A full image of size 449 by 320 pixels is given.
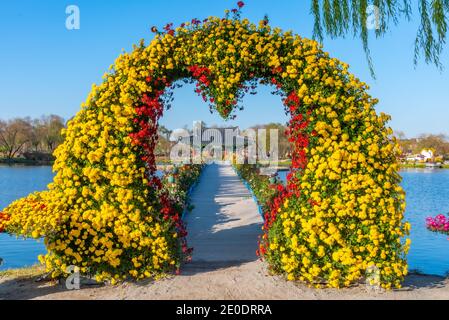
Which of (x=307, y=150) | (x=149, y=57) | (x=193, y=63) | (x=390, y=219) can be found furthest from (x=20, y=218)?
(x=390, y=219)

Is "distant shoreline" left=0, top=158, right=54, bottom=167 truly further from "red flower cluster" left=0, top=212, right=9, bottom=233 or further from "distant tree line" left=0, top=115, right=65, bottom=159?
"red flower cluster" left=0, top=212, right=9, bottom=233

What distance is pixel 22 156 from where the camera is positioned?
66188mm

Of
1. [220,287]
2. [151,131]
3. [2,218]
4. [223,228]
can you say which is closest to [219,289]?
[220,287]

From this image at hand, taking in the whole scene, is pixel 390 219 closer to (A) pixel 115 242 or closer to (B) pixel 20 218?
(A) pixel 115 242

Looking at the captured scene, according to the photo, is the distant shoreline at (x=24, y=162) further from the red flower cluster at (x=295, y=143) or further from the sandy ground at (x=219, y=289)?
the red flower cluster at (x=295, y=143)

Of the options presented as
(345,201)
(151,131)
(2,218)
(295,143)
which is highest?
(151,131)

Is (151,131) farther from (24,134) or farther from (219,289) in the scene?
(24,134)

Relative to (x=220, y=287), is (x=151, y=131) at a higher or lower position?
higher

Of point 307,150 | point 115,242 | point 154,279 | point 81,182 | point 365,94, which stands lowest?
point 154,279

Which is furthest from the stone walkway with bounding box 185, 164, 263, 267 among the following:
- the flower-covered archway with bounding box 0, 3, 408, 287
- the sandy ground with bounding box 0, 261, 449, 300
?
the flower-covered archway with bounding box 0, 3, 408, 287

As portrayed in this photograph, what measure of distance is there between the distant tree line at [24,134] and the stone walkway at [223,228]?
175 feet

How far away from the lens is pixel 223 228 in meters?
10.5

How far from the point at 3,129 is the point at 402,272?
229ft

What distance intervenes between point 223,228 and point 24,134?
62341mm
